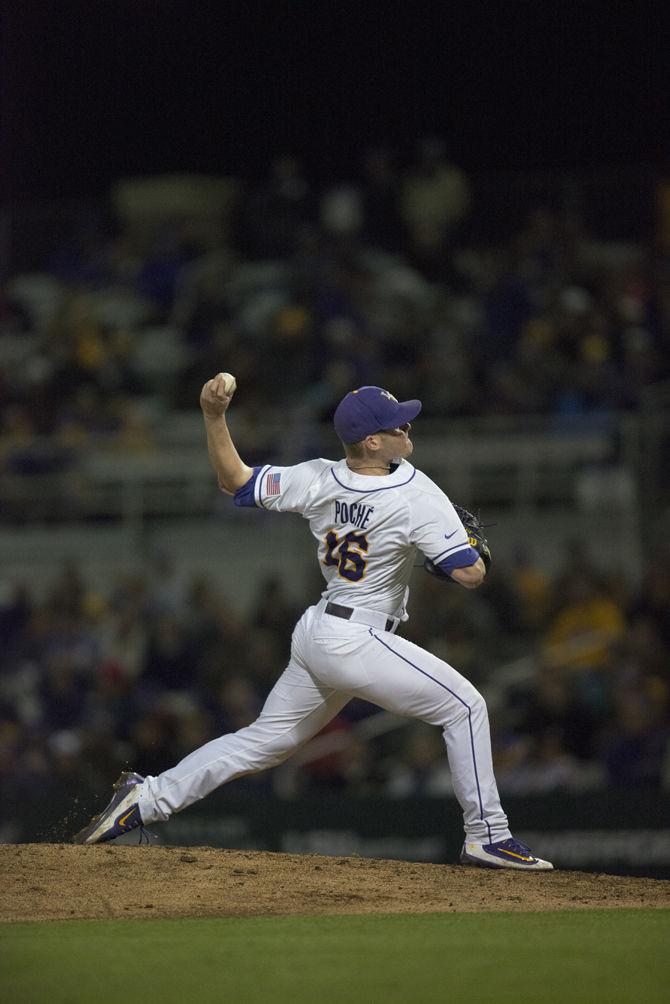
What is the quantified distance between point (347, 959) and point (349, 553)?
179cm

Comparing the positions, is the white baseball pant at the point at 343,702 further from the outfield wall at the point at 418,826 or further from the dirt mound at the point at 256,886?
the outfield wall at the point at 418,826

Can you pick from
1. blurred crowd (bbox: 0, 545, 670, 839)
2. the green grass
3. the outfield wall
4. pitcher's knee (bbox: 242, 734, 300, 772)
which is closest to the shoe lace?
the green grass

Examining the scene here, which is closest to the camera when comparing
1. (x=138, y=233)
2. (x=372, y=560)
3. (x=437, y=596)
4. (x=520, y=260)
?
(x=372, y=560)

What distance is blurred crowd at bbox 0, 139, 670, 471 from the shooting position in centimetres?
1302

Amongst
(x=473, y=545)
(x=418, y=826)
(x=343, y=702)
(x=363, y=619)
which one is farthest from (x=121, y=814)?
(x=418, y=826)

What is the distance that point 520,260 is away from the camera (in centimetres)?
1431

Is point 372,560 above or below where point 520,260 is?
below

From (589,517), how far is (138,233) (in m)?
6.96

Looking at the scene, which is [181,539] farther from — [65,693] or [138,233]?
[138,233]

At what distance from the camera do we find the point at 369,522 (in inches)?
229

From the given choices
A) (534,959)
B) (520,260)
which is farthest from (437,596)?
(534,959)

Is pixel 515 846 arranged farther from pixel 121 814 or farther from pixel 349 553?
pixel 121 814

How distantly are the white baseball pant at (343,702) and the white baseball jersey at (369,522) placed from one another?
0.13 m

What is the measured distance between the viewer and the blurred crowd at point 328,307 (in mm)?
13016
